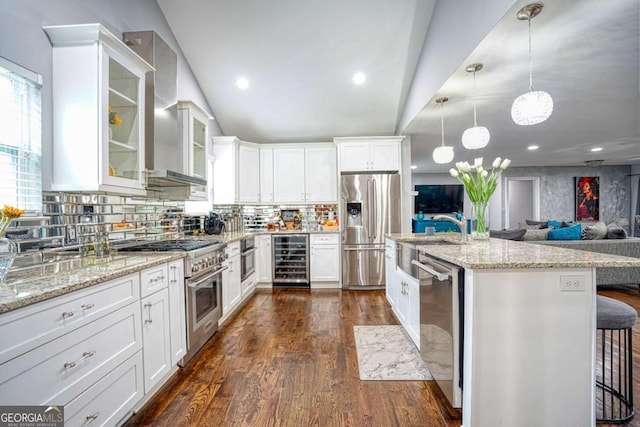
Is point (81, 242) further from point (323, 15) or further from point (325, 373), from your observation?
point (323, 15)

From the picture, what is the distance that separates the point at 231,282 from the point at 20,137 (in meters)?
2.19

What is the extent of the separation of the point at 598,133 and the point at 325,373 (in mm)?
5658

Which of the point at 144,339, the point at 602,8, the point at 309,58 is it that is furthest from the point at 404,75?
the point at 144,339

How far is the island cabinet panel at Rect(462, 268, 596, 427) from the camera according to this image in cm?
144

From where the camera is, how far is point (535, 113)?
190 centimetres

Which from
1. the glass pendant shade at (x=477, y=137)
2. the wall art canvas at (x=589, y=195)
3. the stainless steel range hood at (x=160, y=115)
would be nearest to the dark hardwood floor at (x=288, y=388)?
the stainless steel range hood at (x=160, y=115)

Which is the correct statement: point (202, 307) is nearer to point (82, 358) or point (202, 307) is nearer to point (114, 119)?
point (82, 358)

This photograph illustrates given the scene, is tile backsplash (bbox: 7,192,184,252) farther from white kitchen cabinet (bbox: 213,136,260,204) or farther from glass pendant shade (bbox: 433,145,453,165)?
glass pendant shade (bbox: 433,145,453,165)

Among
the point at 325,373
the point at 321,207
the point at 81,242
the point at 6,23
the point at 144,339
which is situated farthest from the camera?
the point at 321,207

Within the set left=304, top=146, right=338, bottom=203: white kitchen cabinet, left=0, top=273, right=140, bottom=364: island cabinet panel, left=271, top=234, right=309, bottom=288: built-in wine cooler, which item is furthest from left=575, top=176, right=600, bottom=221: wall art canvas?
left=0, top=273, right=140, bottom=364: island cabinet panel

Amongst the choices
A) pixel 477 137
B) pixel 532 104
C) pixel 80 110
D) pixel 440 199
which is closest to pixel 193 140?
pixel 80 110

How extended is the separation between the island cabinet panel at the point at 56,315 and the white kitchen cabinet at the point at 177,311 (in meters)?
0.48

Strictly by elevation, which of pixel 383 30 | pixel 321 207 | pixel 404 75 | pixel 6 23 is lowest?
pixel 321 207

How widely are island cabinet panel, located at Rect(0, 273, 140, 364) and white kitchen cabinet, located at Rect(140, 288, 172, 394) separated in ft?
0.75
